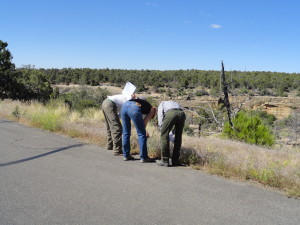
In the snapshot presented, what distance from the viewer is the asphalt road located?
12.8 feet

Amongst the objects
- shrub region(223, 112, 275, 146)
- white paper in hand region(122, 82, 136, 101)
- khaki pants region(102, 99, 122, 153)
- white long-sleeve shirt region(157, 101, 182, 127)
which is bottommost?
shrub region(223, 112, 275, 146)

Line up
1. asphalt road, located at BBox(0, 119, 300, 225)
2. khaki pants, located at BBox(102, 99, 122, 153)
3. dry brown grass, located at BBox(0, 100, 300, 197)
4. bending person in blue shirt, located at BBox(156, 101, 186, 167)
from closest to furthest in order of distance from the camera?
1. asphalt road, located at BBox(0, 119, 300, 225)
2. dry brown grass, located at BBox(0, 100, 300, 197)
3. bending person in blue shirt, located at BBox(156, 101, 186, 167)
4. khaki pants, located at BBox(102, 99, 122, 153)

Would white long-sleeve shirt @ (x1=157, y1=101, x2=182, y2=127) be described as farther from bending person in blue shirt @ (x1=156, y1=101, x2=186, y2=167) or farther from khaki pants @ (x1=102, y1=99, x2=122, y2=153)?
khaki pants @ (x1=102, y1=99, x2=122, y2=153)

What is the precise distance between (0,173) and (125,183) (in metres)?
2.46

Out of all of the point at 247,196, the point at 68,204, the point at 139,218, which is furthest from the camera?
the point at 247,196

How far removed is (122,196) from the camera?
15.1 ft

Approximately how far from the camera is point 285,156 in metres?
7.12

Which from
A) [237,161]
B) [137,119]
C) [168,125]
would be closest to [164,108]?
[168,125]

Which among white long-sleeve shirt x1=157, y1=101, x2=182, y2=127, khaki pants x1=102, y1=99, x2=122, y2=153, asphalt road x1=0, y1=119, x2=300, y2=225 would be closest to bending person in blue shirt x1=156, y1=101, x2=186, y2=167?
white long-sleeve shirt x1=157, y1=101, x2=182, y2=127

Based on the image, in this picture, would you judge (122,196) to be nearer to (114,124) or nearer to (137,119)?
(137,119)

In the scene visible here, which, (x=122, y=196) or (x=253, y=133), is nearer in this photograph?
(x=122, y=196)

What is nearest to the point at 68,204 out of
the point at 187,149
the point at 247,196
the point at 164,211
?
the point at 164,211

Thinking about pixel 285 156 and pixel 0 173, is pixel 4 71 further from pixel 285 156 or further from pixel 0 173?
pixel 285 156

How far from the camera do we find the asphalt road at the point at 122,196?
3912 mm
